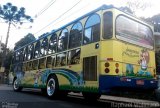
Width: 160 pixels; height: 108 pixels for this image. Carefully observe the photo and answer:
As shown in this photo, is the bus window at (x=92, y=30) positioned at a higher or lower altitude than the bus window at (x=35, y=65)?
higher

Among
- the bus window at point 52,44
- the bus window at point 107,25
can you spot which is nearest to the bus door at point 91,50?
the bus window at point 107,25

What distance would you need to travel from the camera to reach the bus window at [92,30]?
954 centimetres

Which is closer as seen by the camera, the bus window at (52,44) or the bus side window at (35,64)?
the bus window at (52,44)

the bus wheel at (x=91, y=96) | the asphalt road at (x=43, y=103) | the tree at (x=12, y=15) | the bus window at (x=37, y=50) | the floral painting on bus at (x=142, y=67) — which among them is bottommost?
the asphalt road at (x=43, y=103)

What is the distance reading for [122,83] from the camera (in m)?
8.80

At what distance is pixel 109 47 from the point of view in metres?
8.91

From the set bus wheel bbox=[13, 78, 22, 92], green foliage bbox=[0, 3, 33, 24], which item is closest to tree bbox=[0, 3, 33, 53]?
green foliage bbox=[0, 3, 33, 24]

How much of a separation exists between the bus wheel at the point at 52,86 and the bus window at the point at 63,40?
1.41m

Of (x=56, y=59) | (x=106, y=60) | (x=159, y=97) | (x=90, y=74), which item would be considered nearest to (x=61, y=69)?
(x=56, y=59)

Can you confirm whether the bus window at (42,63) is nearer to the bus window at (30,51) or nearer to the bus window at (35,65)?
the bus window at (35,65)

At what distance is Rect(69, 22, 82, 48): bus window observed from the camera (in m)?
10.7

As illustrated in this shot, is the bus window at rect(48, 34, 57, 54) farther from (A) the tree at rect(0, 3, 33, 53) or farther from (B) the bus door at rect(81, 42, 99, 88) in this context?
(A) the tree at rect(0, 3, 33, 53)

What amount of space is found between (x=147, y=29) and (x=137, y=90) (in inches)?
105

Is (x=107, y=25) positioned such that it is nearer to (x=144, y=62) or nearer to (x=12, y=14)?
(x=144, y=62)
